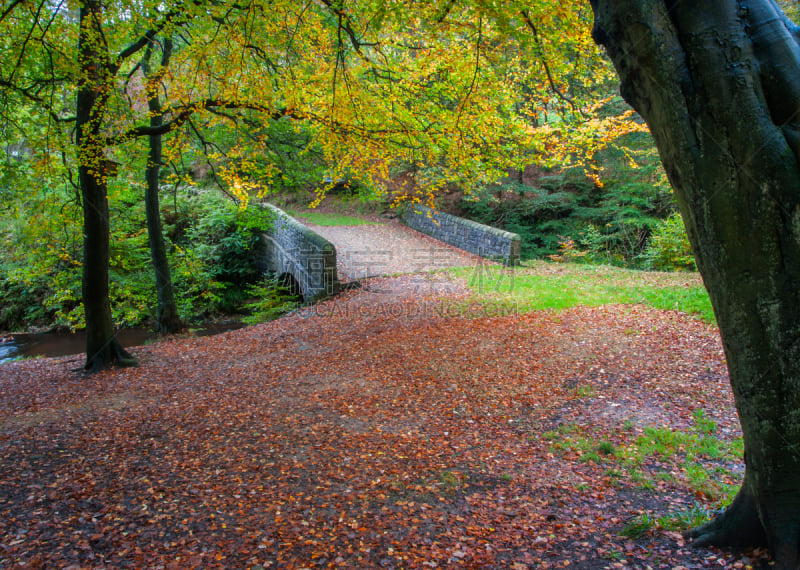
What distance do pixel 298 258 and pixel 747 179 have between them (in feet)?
41.4

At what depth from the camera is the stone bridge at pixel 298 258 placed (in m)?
12.1

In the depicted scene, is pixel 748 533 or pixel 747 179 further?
pixel 748 533

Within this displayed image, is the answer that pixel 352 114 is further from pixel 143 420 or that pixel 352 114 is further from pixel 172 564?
pixel 172 564

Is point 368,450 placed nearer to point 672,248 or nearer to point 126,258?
point 126,258

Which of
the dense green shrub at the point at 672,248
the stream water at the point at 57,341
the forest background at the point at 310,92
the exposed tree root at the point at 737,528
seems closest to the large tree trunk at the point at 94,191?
the forest background at the point at 310,92

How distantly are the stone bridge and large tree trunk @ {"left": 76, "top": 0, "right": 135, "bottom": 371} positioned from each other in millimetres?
5214

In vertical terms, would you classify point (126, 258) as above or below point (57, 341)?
above

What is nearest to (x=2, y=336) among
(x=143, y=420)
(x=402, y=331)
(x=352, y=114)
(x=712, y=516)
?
(x=143, y=420)

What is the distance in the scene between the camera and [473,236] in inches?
645

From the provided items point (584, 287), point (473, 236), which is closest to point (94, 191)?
point (584, 287)

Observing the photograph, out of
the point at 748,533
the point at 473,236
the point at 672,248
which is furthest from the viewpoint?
the point at 473,236

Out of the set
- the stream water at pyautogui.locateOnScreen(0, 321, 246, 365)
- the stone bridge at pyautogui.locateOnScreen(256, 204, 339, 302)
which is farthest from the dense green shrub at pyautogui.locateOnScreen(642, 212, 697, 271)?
the stream water at pyautogui.locateOnScreen(0, 321, 246, 365)

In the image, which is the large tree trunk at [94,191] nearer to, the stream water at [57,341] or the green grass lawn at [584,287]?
the stream water at [57,341]

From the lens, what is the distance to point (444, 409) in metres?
5.27
